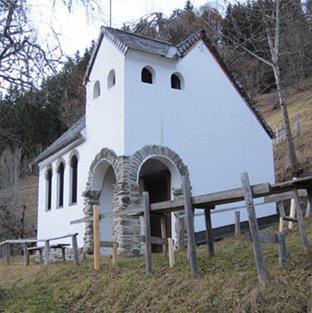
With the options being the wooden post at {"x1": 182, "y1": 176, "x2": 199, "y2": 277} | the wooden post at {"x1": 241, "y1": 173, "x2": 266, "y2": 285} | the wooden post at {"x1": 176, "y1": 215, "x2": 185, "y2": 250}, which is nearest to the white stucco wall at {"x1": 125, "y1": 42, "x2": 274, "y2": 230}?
the wooden post at {"x1": 176, "y1": 215, "x2": 185, "y2": 250}

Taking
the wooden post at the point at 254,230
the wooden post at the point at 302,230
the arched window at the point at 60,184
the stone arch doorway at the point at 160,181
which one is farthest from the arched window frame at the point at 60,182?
the wooden post at the point at 254,230

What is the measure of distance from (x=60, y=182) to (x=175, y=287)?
43.7ft

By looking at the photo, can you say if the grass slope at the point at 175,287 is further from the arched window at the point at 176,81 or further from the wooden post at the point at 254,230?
the arched window at the point at 176,81

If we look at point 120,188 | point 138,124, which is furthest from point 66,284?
point 138,124

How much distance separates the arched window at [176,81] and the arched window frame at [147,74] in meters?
0.88

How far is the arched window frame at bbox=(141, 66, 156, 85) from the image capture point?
16688 millimetres

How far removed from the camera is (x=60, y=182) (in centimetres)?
2102

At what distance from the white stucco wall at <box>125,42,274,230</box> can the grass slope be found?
14.5 feet

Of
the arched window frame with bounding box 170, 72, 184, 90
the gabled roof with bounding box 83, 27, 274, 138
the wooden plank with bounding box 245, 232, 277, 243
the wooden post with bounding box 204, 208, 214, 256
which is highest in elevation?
the gabled roof with bounding box 83, 27, 274, 138

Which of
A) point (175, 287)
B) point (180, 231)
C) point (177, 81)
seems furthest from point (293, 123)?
point (175, 287)

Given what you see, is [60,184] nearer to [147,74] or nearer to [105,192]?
[105,192]

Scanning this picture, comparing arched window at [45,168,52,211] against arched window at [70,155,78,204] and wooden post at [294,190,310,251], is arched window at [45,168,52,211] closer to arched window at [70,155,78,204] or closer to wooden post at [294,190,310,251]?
arched window at [70,155,78,204]

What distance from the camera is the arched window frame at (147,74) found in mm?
16688

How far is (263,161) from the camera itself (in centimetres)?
1889
